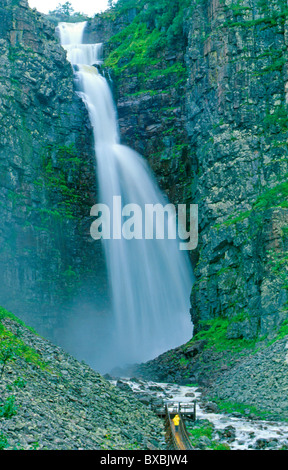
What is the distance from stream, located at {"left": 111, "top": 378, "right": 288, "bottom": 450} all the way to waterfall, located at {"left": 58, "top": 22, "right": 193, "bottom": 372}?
52.3 ft

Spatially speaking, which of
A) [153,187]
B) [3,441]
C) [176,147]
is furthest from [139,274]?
[3,441]

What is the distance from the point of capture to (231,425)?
26281mm

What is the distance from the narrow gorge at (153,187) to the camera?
43.8 metres

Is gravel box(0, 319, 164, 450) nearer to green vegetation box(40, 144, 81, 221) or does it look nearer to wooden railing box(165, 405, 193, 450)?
wooden railing box(165, 405, 193, 450)

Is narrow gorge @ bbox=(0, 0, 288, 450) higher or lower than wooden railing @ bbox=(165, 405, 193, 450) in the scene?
higher

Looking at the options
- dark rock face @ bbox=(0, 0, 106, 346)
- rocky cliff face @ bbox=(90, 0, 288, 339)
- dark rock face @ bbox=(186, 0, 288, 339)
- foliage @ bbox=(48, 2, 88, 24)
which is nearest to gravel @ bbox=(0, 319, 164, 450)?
rocky cliff face @ bbox=(90, 0, 288, 339)

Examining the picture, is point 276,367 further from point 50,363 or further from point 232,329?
point 50,363

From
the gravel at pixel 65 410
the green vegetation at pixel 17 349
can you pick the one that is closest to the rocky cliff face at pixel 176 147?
the gravel at pixel 65 410

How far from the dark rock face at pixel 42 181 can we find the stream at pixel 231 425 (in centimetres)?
1964

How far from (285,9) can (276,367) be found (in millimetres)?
38261

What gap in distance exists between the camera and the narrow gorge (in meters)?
43.8

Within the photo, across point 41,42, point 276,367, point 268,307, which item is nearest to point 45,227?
point 41,42

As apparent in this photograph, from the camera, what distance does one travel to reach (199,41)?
186 feet

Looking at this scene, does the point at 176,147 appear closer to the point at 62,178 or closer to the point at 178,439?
the point at 62,178
